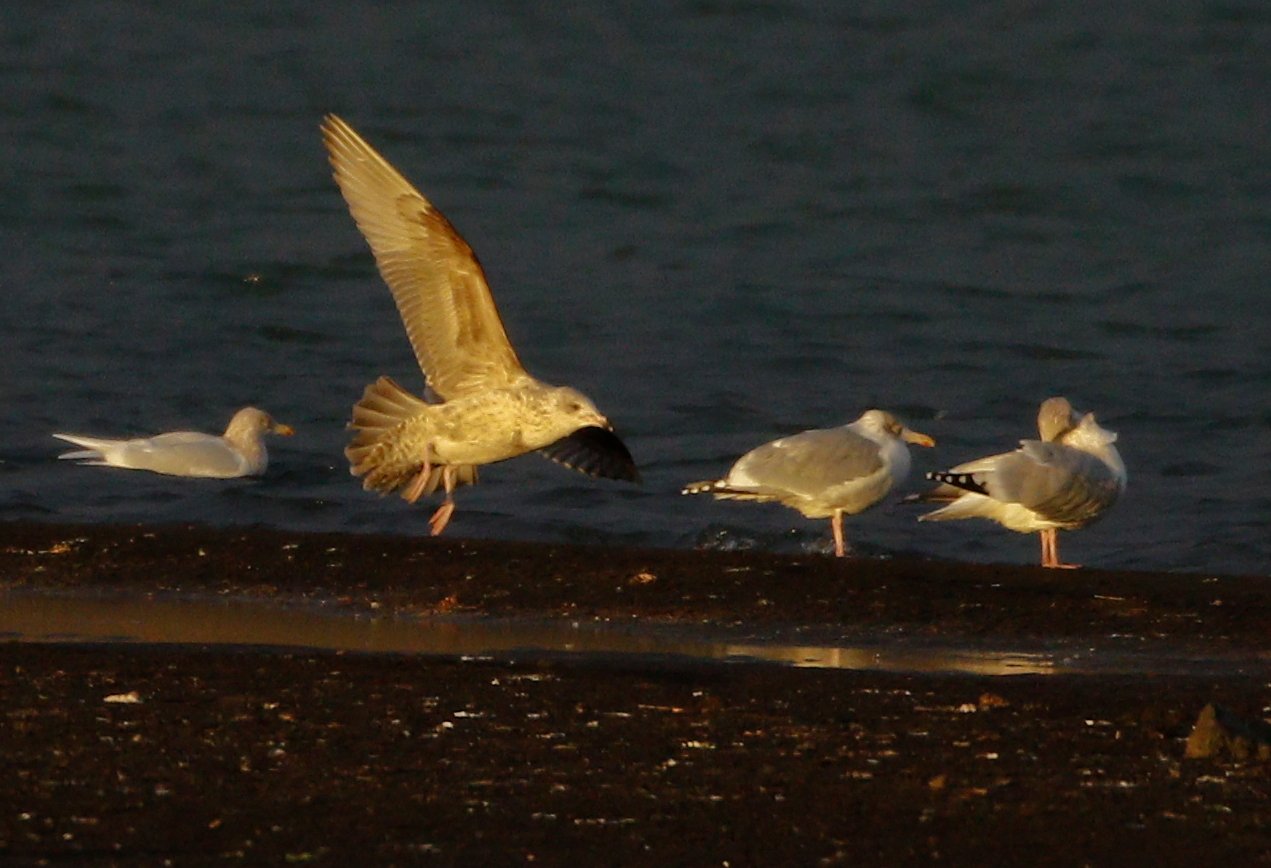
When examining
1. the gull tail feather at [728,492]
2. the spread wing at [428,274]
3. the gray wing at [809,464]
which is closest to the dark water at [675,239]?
the gull tail feather at [728,492]

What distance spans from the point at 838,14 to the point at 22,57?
8.34 m

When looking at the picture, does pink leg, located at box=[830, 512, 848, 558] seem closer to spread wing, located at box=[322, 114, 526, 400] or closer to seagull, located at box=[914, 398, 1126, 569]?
seagull, located at box=[914, 398, 1126, 569]

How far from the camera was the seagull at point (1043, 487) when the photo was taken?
949 centimetres

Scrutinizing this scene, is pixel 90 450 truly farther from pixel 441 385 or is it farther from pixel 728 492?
pixel 728 492

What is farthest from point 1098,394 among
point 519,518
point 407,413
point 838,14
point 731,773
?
point 838,14

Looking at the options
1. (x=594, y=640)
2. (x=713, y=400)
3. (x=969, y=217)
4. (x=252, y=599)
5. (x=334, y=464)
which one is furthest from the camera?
(x=969, y=217)

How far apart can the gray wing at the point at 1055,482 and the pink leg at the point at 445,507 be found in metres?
2.09

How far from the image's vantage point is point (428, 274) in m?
9.74

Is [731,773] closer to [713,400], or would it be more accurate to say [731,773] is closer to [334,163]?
[334,163]

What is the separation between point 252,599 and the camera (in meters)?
7.82

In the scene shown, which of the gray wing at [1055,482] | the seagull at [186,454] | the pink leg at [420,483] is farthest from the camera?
the seagull at [186,454]

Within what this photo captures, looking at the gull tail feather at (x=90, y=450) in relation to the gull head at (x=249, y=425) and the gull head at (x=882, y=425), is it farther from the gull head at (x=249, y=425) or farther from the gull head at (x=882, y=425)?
the gull head at (x=882, y=425)

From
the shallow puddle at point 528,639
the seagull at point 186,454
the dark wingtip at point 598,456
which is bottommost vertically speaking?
the shallow puddle at point 528,639

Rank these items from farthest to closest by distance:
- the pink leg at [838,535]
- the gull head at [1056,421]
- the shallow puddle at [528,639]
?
1. the gull head at [1056,421]
2. the pink leg at [838,535]
3. the shallow puddle at [528,639]
